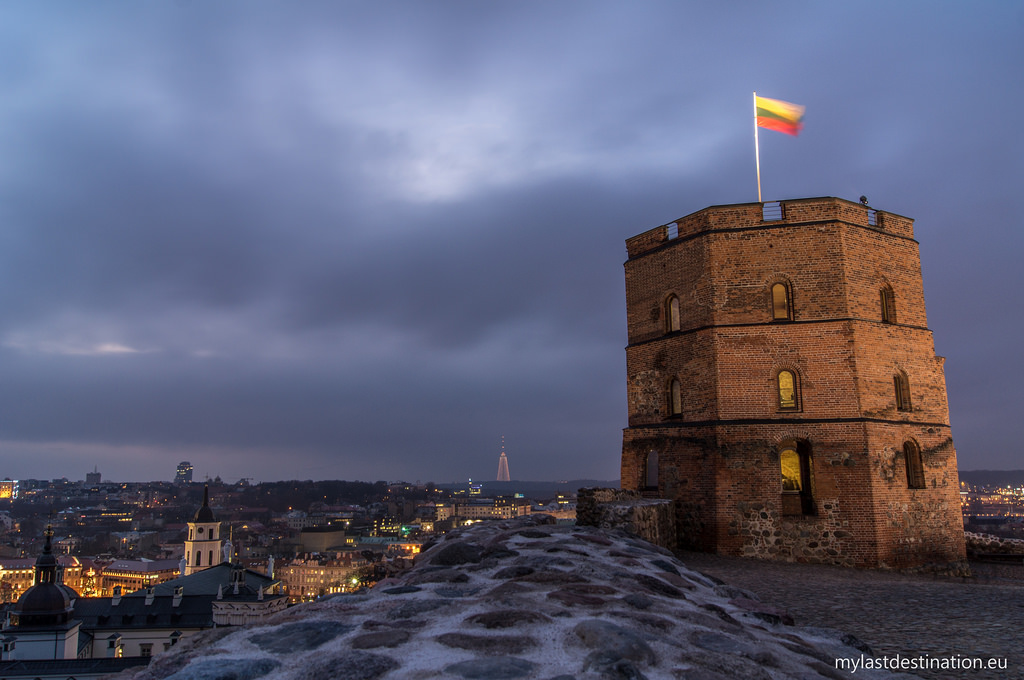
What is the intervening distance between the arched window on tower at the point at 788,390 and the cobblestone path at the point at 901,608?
3868 mm

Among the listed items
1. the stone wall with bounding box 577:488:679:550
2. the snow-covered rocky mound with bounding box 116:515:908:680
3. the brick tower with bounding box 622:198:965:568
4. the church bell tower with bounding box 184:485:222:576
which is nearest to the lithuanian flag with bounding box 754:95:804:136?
the brick tower with bounding box 622:198:965:568

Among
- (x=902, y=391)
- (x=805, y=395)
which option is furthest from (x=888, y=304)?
(x=805, y=395)

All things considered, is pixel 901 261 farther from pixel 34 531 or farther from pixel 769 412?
pixel 34 531

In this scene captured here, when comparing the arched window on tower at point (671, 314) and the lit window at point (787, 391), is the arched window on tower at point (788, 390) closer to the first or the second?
the lit window at point (787, 391)

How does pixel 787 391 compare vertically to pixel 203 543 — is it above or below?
above

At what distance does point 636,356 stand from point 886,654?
12628 mm

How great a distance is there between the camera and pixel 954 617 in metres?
8.33

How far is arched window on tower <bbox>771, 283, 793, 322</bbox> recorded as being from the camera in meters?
16.3

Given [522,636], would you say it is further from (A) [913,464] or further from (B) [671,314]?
(A) [913,464]

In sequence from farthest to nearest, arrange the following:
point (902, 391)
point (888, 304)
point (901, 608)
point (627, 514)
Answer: point (888, 304) → point (902, 391) → point (627, 514) → point (901, 608)

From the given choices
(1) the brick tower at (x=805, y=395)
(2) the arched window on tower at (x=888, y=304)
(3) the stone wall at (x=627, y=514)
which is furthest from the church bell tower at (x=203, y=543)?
(2) the arched window on tower at (x=888, y=304)

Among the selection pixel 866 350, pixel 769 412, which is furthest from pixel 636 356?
pixel 866 350

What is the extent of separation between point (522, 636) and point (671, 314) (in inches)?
568

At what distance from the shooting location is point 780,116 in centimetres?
1775
